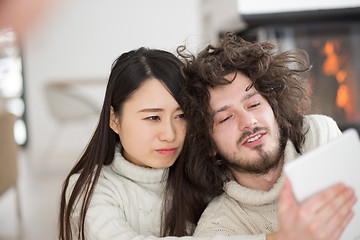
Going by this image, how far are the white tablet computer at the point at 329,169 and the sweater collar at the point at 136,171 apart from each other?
691 millimetres

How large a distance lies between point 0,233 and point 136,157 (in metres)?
1.64

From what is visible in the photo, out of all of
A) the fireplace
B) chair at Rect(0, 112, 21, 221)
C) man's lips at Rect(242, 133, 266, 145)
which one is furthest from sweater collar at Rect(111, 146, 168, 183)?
the fireplace

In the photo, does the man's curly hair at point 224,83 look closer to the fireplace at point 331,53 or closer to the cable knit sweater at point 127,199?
the cable knit sweater at point 127,199

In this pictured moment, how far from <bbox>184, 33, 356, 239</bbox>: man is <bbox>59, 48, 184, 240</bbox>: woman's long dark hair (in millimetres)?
71

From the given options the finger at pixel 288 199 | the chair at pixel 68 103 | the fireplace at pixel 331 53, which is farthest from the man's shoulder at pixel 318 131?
the chair at pixel 68 103

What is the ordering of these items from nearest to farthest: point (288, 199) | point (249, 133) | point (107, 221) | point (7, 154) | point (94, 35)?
point (288, 199), point (107, 221), point (249, 133), point (7, 154), point (94, 35)

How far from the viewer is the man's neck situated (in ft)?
4.89

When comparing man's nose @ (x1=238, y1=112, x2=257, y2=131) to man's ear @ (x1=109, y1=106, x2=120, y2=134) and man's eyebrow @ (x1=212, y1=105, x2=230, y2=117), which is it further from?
man's ear @ (x1=109, y1=106, x2=120, y2=134)

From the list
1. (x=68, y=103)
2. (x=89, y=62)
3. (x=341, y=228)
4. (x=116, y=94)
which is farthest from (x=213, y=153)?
(x=89, y=62)

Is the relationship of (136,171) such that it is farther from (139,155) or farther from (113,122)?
(113,122)

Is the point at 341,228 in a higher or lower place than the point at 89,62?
higher

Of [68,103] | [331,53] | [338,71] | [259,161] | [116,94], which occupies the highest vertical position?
[116,94]

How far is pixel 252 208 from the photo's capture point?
146 centimetres

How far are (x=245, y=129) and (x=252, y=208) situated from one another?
261 millimetres
